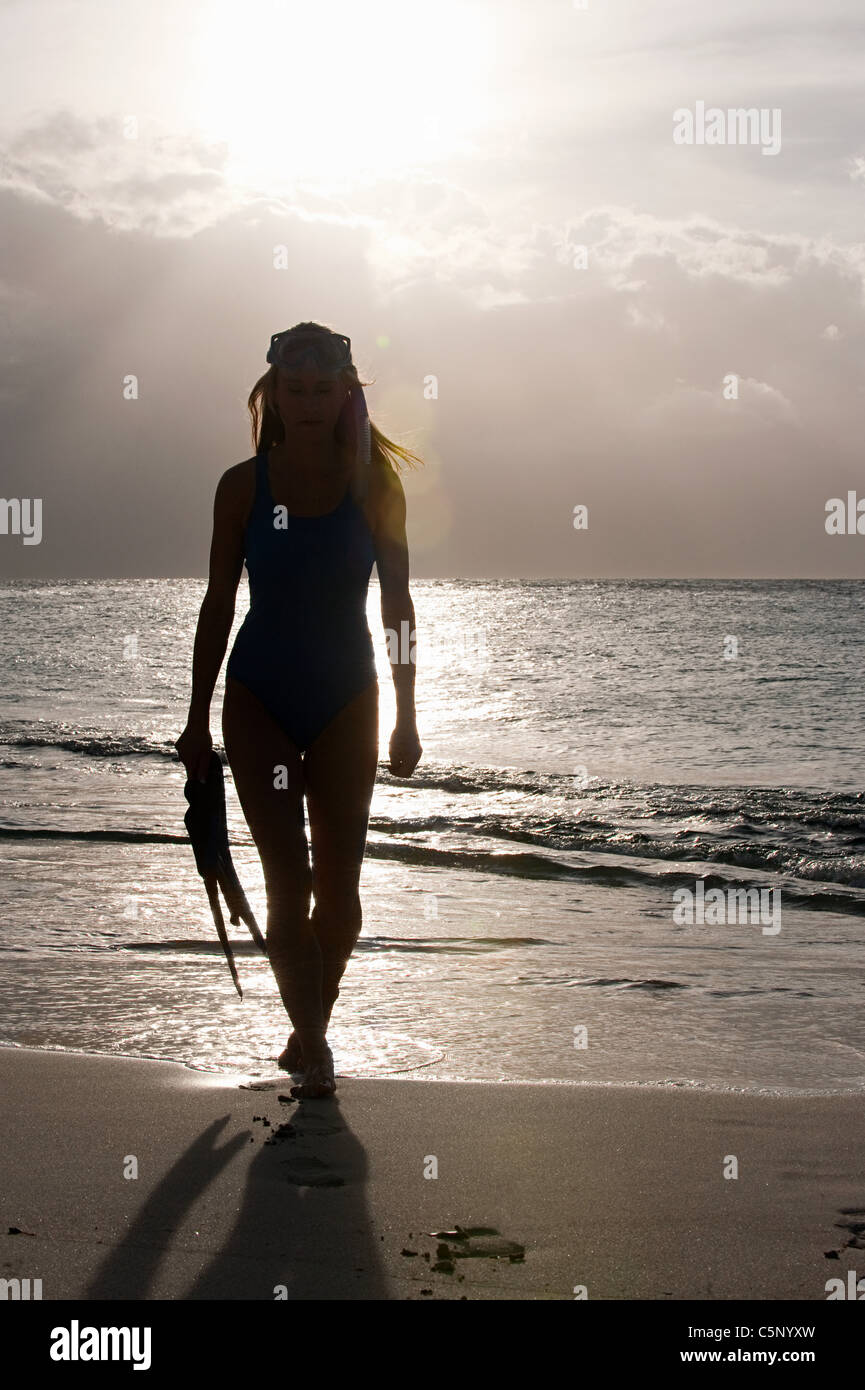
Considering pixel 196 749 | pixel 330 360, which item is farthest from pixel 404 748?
pixel 330 360

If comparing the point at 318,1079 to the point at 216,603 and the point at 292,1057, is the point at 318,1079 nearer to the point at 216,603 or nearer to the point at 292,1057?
the point at 292,1057

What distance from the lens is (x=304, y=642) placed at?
10.8 feet

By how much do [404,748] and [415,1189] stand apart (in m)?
1.13

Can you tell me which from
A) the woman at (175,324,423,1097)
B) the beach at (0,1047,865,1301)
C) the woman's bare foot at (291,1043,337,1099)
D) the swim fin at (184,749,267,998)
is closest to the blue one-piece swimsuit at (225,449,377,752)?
the woman at (175,324,423,1097)

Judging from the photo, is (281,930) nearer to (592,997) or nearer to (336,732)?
(336,732)

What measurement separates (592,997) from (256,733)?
1.84 metres

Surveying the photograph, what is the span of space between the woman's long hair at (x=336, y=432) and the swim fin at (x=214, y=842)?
2.76ft

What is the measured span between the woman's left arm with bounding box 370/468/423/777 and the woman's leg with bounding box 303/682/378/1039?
0.08 meters

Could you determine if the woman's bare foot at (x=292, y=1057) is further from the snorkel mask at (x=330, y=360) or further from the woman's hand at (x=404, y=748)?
the snorkel mask at (x=330, y=360)

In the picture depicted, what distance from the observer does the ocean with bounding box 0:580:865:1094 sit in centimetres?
387

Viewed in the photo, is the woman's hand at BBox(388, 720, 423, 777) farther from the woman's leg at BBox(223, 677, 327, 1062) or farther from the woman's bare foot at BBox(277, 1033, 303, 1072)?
the woman's bare foot at BBox(277, 1033, 303, 1072)

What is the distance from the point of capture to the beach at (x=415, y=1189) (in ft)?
7.61
